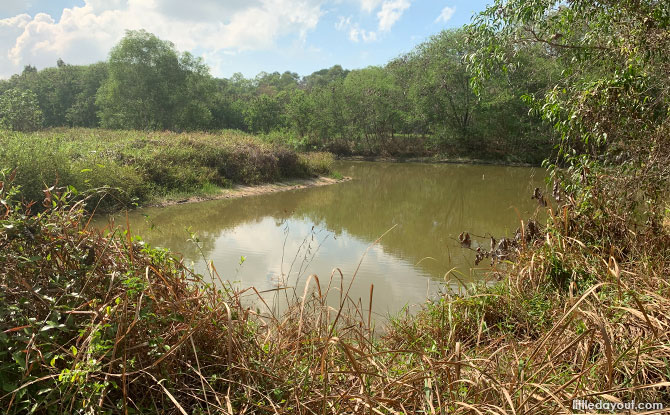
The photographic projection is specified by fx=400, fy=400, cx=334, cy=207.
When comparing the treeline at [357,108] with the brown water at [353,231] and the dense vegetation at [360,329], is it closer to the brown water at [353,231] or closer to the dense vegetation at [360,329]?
the brown water at [353,231]

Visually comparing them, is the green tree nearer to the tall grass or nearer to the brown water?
the brown water

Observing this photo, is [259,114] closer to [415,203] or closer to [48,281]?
[415,203]

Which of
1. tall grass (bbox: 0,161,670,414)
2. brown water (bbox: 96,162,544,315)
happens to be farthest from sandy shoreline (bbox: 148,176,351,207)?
tall grass (bbox: 0,161,670,414)

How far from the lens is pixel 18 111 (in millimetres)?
26938

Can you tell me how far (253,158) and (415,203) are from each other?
6992 mm

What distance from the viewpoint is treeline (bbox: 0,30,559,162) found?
28.4 m

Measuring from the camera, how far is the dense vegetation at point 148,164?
30.6 feet

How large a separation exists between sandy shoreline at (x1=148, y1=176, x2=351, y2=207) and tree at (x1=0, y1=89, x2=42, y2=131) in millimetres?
20441

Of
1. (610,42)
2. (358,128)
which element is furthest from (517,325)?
(358,128)

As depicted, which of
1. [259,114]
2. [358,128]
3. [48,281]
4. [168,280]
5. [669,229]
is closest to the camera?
[48,281]

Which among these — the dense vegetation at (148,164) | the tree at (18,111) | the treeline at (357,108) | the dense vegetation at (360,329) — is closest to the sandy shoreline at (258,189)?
the dense vegetation at (148,164)

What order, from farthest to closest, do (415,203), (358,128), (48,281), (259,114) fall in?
(259,114), (358,128), (415,203), (48,281)

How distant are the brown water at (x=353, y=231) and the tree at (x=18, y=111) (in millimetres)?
22205

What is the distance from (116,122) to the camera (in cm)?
3369
